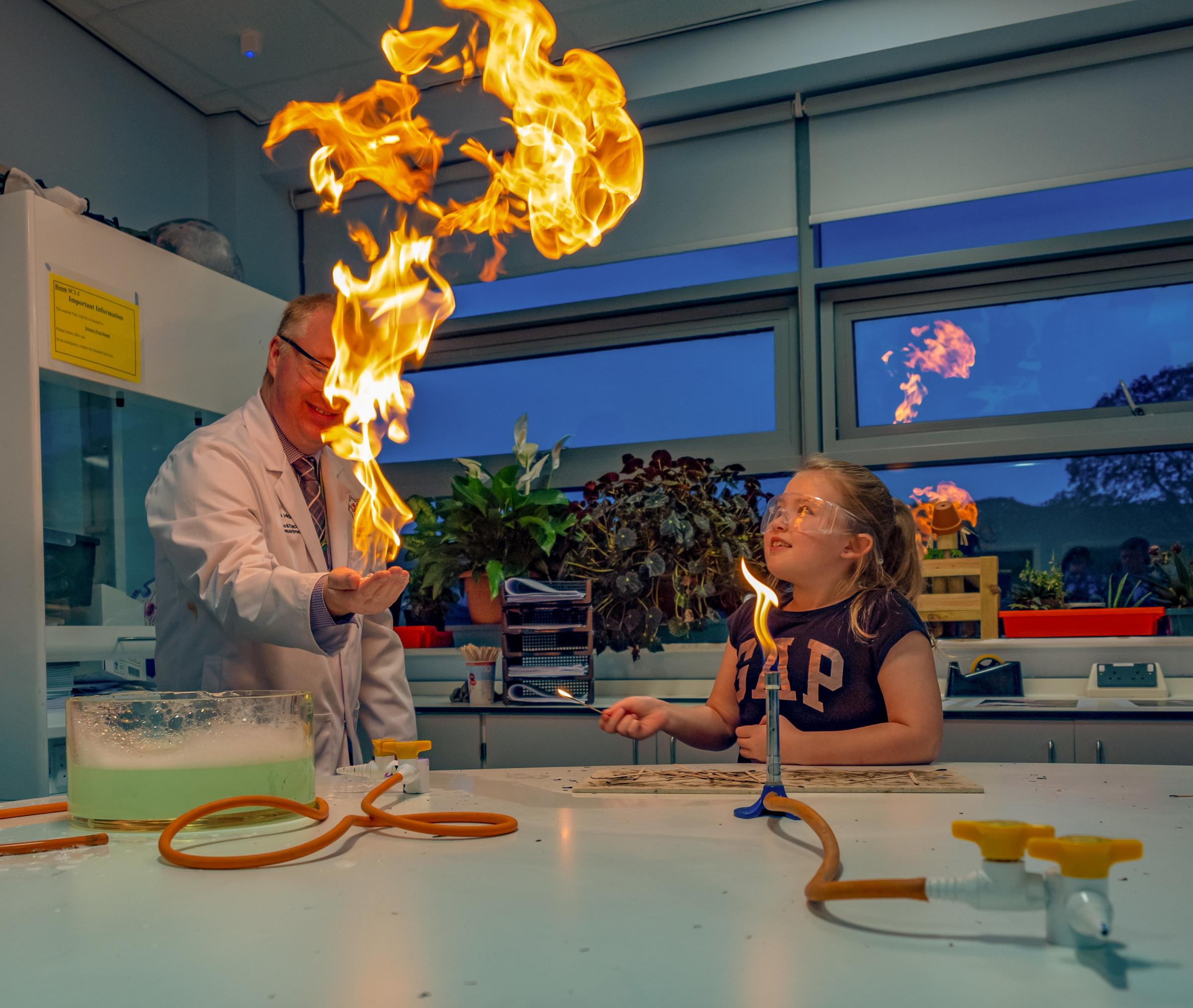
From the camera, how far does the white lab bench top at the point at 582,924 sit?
0.62m

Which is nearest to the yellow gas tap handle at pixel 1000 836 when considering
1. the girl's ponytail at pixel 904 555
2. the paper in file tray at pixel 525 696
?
the girl's ponytail at pixel 904 555

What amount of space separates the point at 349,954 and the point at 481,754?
2.21 metres

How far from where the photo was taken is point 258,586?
5.82 feet

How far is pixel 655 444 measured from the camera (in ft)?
12.3

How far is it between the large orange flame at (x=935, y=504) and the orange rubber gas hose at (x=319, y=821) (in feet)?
7.64

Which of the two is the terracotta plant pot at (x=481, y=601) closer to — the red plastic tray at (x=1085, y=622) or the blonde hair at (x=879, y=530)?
the blonde hair at (x=879, y=530)

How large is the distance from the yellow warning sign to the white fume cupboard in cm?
1

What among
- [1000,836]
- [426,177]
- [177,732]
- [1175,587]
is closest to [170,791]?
[177,732]

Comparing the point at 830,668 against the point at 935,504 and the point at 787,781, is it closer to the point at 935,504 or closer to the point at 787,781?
the point at 787,781

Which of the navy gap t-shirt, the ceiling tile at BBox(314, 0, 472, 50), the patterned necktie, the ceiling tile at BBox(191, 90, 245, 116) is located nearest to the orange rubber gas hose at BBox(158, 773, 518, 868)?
the navy gap t-shirt

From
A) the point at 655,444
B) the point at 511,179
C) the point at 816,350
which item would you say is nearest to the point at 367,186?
the point at 511,179

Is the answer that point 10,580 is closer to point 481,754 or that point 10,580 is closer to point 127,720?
point 481,754

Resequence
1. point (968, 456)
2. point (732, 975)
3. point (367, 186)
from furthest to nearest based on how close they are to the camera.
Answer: point (367, 186), point (968, 456), point (732, 975)

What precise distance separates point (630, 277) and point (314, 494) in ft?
6.43
